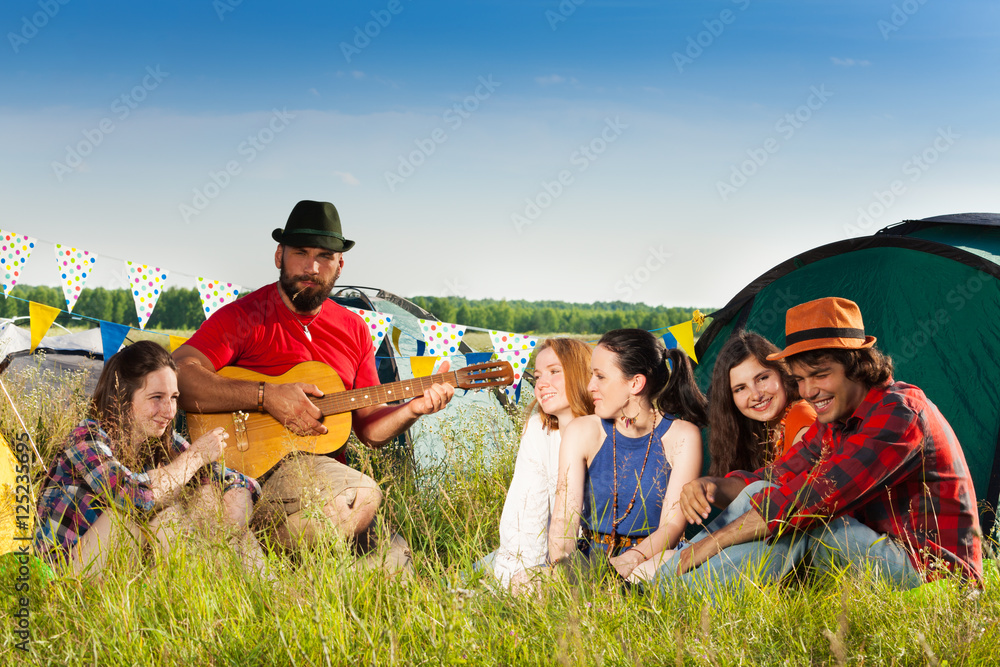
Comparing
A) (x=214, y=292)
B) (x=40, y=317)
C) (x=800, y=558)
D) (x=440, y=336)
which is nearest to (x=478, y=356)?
(x=440, y=336)

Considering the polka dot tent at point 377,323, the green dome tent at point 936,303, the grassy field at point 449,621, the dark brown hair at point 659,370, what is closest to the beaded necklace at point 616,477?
the dark brown hair at point 659,370

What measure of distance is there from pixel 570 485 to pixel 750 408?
3.02 ft

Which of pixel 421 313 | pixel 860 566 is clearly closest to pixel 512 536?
pixel 860 566

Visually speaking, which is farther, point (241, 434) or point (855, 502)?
point (241, 434)

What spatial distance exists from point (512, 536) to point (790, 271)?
2446mm

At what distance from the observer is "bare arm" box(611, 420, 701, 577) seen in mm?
2834

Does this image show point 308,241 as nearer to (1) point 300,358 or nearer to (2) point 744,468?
(1) point 300,358

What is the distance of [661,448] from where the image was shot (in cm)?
308

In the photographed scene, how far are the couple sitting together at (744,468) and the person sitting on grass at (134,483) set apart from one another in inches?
46.3

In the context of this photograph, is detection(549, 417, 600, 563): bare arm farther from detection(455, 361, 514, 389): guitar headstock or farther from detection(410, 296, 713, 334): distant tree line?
detection(410, 296, 713, 334): distant tree line

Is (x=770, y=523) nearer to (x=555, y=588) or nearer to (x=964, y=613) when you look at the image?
(x=964, y=613)

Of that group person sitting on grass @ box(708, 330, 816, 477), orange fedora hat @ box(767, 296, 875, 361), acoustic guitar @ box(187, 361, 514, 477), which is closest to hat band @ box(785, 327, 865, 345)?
orange fedora hat @ box(767, 296, 875, 361)

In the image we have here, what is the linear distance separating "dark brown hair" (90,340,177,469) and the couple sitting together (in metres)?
1.64

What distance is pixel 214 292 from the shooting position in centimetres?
602
